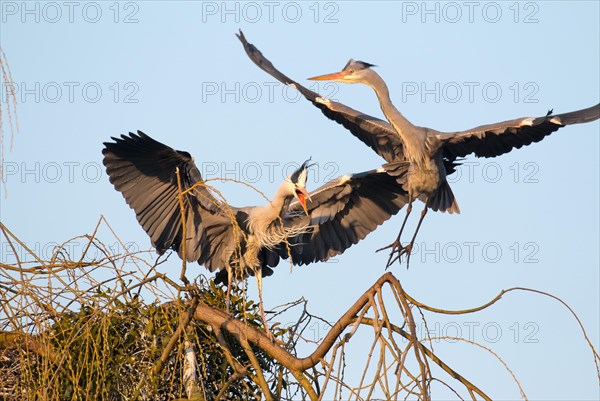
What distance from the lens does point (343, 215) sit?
7.46 meters

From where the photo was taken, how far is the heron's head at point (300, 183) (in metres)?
6.77

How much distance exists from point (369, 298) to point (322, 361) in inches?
15.1

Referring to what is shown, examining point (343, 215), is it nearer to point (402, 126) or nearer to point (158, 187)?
point (402, 126)

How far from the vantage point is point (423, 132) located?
303 inches

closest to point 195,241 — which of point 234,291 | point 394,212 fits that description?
point 234,291

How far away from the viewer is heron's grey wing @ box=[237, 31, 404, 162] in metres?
7.98

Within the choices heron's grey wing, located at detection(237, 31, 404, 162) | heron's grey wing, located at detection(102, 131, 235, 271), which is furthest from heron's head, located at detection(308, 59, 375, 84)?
heron's grey wing, located at detection(102, 131, 235, 271)

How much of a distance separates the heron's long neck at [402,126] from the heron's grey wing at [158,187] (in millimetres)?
1688

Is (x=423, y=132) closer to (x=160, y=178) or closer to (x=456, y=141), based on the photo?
(x=456, y=141)

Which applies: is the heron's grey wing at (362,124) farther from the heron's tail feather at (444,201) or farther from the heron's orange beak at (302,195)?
the heron's orange beak at (302,195)

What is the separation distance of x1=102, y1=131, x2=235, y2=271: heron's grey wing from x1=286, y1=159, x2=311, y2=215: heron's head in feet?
1.79

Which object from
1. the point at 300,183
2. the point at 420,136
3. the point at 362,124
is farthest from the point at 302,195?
the point at 362,124

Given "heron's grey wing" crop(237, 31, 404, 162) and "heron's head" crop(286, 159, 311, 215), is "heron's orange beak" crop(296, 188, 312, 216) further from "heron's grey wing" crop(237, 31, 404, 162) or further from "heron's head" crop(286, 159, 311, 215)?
"heron's grey wing" crop(237, 31, 404, 162)

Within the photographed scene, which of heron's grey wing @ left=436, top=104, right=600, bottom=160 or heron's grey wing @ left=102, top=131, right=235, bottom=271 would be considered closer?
heron's grey wing @ left=102, top=131, right=235, bottom=271
